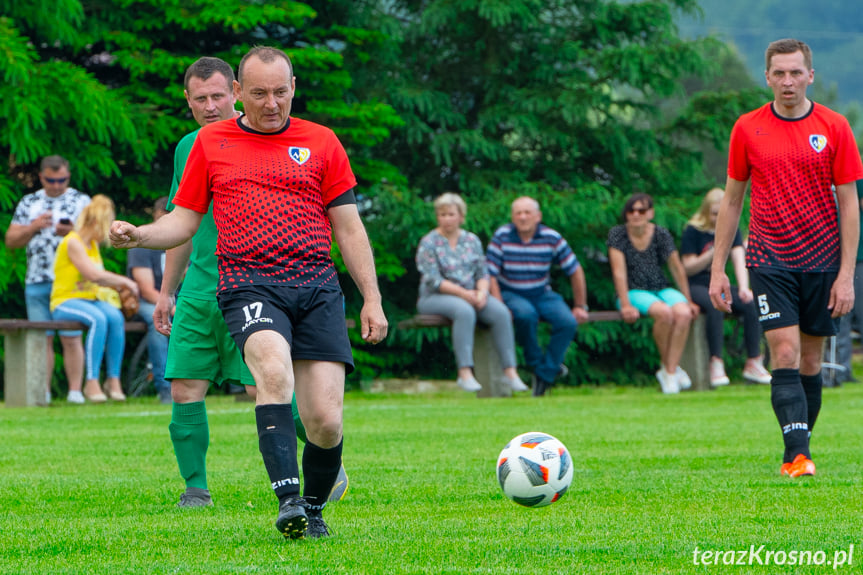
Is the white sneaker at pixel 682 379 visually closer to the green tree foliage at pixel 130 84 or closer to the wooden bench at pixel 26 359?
the green tree foliage at pixel 130 84

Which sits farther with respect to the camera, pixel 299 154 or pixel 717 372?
pixel 717 372

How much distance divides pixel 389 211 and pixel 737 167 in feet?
35.5

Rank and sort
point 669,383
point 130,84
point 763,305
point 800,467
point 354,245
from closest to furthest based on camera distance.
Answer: point 354,245
point 800,467
point 763,305
point 669,383
point 130,84

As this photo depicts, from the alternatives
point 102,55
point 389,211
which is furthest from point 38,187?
point 389,211

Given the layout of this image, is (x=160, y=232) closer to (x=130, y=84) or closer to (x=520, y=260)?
(x=520, y=260)

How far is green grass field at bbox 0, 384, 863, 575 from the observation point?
4184mm

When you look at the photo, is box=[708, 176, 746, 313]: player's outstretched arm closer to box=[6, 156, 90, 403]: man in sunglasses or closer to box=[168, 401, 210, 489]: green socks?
box=[168, 401, 210, 489]: green socks

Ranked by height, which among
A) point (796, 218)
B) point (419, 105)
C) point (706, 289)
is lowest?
point (706, 289)

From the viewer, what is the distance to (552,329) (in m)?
14.2

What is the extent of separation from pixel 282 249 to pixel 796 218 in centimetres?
322

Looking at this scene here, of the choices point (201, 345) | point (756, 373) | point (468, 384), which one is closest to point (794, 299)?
point (201, 345)

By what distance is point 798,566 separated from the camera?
3.97m

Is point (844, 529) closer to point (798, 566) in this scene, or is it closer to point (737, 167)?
point (798, 566)

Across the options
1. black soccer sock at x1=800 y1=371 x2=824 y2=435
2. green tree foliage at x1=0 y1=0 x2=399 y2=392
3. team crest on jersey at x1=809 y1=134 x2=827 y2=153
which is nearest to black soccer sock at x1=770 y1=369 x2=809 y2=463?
black soccer sock at x1=800 y1=371 x2=824 y2=435
